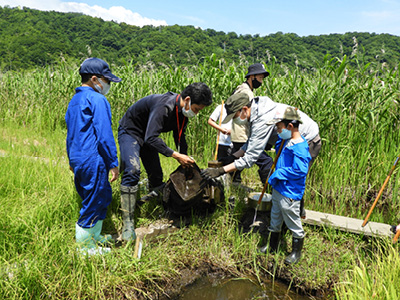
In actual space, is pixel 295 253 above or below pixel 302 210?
below

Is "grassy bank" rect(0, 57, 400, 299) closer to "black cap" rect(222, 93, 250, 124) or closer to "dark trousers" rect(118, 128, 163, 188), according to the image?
"dark trousers" rect(118, 128, 163, 188)

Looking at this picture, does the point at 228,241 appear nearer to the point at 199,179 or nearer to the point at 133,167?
the point at 199,179

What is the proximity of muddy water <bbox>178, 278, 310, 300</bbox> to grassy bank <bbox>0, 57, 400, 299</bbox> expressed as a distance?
132 millimetres

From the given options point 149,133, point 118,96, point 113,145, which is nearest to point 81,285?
point 113,145

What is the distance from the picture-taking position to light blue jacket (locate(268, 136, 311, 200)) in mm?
2957

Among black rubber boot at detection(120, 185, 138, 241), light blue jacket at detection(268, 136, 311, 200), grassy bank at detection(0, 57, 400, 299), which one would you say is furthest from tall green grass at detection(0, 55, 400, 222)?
black rubber boot at detection(120, 185, 138, 241)

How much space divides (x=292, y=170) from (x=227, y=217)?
1.12 metres

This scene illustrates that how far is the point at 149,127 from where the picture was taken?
11.1ft

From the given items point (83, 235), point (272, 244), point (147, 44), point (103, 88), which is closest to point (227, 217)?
point (272, 244)

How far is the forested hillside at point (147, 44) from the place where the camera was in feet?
26.2

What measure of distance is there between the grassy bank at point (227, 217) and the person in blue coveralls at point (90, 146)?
0.32 meters

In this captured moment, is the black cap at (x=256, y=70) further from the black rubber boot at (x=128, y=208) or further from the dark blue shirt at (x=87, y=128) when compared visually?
the dark blue shirt at (x=87, y=128)

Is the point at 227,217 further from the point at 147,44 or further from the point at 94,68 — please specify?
the point at 147,44

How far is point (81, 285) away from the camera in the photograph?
246cm
